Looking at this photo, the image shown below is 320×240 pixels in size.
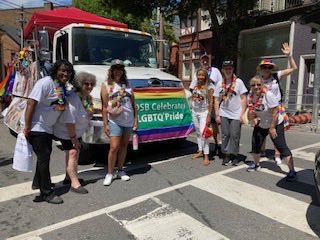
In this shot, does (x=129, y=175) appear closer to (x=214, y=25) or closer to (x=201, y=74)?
(x=201, y=74)

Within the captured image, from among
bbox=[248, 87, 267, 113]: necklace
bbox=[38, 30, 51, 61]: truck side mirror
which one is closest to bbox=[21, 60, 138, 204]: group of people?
bbox=[248, 87, 267, 113]: necklace

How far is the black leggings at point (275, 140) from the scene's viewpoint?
541 cm

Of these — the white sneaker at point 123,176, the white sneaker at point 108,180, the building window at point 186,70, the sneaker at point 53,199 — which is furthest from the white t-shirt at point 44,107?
the building window at point 186,70

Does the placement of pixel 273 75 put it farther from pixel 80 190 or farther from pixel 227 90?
pixel 80 190

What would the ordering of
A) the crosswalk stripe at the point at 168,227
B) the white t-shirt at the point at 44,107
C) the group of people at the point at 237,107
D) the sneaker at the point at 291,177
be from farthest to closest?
the sneaker at the point at 291,177
the group of people at the point at 237,107
the white t-shirt at the point at 44,107
the crosswalk stripe at the point at 168,227

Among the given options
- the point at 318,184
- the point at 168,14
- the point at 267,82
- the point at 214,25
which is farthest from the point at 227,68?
the point at 168,14

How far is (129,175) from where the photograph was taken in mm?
5961

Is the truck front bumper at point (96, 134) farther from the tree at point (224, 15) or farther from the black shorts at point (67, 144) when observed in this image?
the tree at point (224, 15)

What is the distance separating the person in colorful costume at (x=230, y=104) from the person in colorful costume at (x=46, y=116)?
271 centimetres

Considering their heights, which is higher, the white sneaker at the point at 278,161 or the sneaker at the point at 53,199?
the white sneaker at the point at 278,161

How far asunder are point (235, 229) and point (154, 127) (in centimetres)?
277

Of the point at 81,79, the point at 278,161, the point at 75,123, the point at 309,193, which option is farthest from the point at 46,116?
the point at 278,161

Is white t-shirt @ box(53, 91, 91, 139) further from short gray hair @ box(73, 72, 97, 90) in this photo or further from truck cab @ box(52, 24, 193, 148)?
truck cab @ box(52, 24, 193, 148)

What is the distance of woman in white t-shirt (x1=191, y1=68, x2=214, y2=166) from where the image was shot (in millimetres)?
6438
